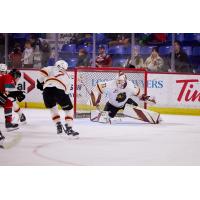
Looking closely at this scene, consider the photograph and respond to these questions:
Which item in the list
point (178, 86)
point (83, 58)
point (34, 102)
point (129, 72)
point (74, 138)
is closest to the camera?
point (74, 138)

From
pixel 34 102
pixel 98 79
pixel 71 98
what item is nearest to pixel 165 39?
pixel 98 79

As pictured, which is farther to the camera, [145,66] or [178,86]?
[178,86]

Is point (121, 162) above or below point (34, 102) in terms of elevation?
below

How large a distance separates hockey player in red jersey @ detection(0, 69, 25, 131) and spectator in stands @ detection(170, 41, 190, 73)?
136cm

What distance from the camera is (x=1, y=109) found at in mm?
3408

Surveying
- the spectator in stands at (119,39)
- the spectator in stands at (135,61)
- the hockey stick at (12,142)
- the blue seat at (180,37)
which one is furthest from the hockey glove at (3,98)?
the blue seat at (180,37)

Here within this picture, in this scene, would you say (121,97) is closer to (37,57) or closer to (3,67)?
(37,57)

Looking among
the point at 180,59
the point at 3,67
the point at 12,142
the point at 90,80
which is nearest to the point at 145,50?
the point at 180,59

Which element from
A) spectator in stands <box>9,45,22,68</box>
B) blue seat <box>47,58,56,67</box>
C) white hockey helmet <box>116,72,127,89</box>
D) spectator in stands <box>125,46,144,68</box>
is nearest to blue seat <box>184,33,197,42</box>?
spectator in stands <box>125,46,144,68</box>

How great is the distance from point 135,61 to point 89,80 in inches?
16.5

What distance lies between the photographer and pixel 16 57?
3.61 meters

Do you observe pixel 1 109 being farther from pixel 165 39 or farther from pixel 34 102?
pixel 165 39

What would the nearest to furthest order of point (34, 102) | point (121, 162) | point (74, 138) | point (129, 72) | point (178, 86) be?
point (121, 162), point (74, 138), point (34, 102), point (129, 72), point (178, 86)

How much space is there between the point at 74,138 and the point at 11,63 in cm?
72
